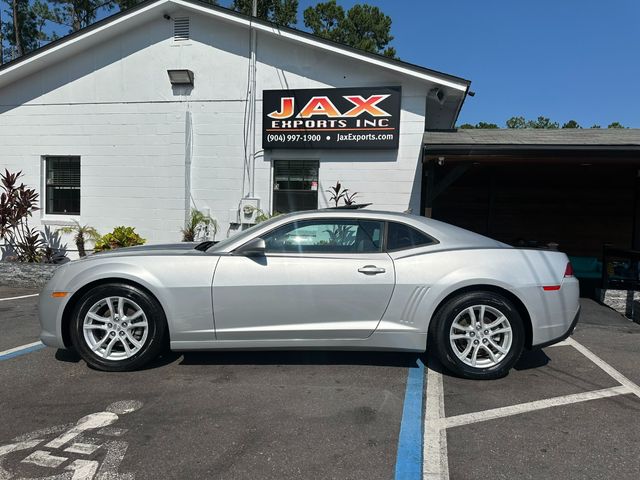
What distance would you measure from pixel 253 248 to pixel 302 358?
128 cm

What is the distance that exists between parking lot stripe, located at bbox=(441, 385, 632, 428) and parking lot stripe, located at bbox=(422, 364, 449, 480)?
0.30 ft

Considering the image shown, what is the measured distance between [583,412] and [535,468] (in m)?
1.03

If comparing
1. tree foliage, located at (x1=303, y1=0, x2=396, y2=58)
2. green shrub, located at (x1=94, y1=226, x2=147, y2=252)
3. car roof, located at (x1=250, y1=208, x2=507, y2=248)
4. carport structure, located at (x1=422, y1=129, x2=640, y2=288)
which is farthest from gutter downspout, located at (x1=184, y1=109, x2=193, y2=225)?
tree foliage, located at (x1=303, y1=0, x2=396, y2=58)

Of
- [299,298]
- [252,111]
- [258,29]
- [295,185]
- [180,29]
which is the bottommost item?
[299,298]

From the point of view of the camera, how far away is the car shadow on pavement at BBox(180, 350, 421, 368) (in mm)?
4297

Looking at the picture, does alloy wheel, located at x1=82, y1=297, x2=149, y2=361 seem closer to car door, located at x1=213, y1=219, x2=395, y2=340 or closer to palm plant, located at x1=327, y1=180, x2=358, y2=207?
car door, located at x1=213, y1=219, x2=395, y2=340

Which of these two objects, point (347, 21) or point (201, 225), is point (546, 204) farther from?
point (347, 21)

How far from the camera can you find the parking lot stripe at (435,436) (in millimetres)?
2562

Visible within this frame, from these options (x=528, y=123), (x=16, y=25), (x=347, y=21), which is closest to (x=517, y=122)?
(x=528, y=123)

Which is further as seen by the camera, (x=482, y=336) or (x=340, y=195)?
(x=340, y=195)

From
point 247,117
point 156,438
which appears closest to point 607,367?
point 156,438

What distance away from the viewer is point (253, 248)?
3910mm

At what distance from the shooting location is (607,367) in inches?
173

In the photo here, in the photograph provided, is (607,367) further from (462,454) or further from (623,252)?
(623,252)
